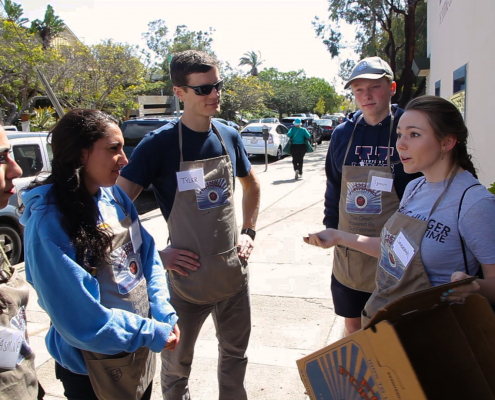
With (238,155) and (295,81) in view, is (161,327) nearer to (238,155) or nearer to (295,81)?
(238,155)

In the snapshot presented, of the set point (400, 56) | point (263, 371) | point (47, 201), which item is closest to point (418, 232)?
point (47, 201)

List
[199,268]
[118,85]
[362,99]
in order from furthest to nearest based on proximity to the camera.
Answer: [118,85] → [362,99] → [199,268]

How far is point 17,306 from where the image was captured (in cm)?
146

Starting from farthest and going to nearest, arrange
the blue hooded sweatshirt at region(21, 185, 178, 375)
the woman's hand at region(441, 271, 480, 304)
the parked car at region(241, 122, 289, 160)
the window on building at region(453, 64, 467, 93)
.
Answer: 1. the parked car at region(241, 122, 289, 160)
2. the window on building at region(453, 64, 467, 93)
3. the blue hooded sweatshirt at region(21, 185, 178, 375)
4. the woman's hand at region(441, 271, 480, 304)

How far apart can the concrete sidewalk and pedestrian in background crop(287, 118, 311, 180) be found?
477cm

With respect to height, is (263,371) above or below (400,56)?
below

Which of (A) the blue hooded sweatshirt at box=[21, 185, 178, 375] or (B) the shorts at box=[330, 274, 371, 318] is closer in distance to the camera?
(A) the blue hooded sweatshirt at box=[21, 185, 178, 375]

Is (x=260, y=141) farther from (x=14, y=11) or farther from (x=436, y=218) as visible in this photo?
(x=14, y=11)

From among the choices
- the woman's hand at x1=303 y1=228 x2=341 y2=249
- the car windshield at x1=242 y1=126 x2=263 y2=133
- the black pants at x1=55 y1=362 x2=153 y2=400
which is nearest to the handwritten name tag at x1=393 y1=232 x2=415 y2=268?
the woman's hand at x1=303 y1=228 x2=341 y2=249

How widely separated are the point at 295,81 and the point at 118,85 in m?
46.8

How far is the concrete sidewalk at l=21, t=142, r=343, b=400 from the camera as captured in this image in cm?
310

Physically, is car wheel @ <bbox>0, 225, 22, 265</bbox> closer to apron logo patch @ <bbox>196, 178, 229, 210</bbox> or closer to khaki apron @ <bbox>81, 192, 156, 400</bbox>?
apron logo patch @ <bbox>196, 178, 229, 210</bbox>

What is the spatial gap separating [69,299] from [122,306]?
26 centimetres

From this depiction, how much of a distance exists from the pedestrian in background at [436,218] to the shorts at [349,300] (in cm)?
69
